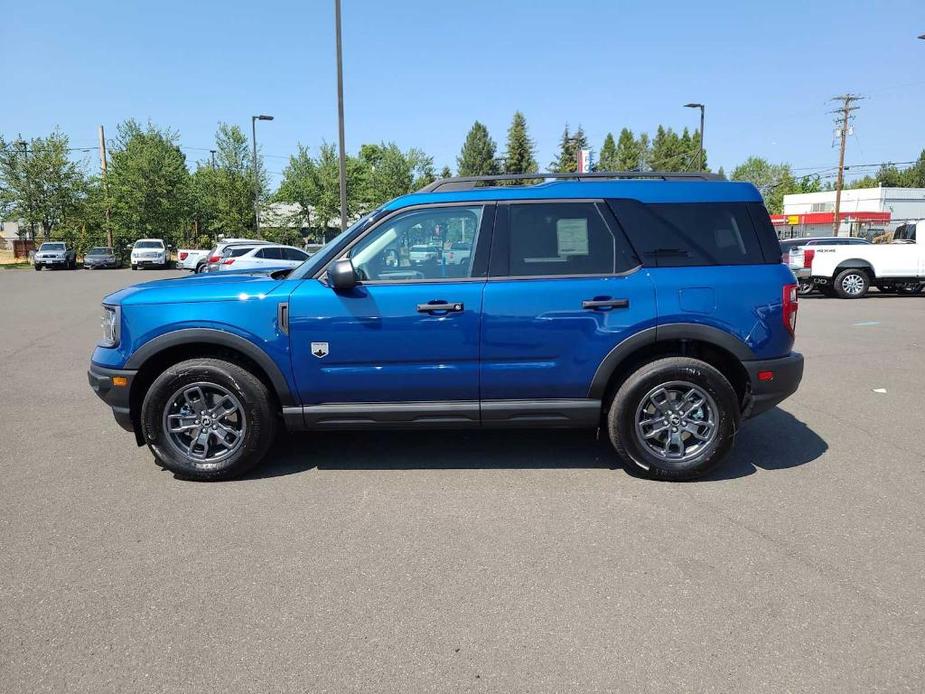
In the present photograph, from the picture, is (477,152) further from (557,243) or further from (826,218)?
Result: (557,243)

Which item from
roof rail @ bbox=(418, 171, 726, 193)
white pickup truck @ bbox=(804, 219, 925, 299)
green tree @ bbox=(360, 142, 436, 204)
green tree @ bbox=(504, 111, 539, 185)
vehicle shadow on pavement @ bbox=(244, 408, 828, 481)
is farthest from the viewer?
green tree @ bbox=(504, 111, 539, 185)

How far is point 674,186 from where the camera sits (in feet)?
A: 14.8

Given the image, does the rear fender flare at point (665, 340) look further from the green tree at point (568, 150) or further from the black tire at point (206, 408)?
the green tree at point (568, 150)

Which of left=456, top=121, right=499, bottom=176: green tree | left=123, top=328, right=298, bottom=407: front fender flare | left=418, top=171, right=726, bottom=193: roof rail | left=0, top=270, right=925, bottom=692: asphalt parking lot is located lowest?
left=0, top=270, right=925, bottom=692: asphalt parking lot

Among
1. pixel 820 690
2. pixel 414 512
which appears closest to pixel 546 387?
pixel 414 512

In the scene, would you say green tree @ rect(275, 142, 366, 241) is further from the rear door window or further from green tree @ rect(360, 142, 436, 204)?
the rear door window

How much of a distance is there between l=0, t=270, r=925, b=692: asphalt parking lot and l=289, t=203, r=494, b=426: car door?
20.9 inches

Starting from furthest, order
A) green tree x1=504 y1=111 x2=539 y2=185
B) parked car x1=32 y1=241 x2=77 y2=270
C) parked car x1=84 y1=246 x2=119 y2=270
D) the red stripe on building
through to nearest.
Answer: green tree x1=504 y1=111 x2=539 y2=185, the red stripe on building, parked car x1=84 y1=246 x2=119 y2=270, parked car x1=32 y1=241 x2=77 y2=270

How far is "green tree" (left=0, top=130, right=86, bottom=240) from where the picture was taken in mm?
44219

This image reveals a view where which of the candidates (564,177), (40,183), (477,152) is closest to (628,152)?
(477,152)

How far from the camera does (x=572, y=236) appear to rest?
4.48m

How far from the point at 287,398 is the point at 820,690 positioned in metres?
3.31

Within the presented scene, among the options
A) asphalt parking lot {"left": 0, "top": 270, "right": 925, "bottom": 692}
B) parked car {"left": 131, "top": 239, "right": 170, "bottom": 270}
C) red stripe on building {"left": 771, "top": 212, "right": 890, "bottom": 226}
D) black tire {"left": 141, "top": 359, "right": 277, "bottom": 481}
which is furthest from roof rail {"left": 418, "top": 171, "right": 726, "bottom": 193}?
red stripe on building {"left": 771, "top": 212, "right": 890, "bottom": 226}

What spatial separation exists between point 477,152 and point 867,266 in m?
82.8
